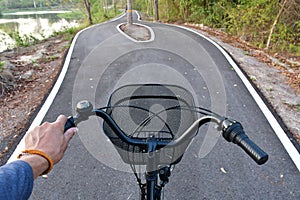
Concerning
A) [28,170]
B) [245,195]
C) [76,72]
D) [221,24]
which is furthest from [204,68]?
[221,24]

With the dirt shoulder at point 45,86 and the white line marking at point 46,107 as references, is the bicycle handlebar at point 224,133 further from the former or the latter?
the dirt shoulder at point 45,86

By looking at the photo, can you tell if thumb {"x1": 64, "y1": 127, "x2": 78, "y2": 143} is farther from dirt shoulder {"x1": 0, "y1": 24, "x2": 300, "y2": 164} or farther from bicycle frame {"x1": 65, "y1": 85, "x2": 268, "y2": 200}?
dirt shoulder {"x1": 0, "y1": 24, "x2": 300, "y2": 164}

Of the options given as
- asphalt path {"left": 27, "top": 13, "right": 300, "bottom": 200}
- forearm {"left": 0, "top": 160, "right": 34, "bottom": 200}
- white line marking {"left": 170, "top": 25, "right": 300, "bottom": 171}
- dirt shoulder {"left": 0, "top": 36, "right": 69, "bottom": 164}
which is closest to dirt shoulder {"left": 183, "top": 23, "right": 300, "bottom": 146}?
white line marking {"left": 170, "top": 25, "right": 300, "bottom": 171}

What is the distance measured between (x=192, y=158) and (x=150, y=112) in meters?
1.67

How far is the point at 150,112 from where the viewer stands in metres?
1.84

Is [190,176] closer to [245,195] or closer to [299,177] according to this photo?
[245,195]

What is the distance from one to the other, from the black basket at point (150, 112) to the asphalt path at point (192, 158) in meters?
1.22

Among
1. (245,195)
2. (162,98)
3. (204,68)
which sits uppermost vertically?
(162,98)

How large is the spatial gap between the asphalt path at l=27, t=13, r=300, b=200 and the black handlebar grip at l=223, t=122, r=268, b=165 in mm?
1730

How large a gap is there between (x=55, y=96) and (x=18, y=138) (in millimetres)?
1507

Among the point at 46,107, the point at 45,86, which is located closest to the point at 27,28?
the point at 45,86

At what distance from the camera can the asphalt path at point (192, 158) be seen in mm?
2723

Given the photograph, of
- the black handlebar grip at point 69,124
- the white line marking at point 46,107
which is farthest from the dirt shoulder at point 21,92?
the black handlebar grip at point 69,124

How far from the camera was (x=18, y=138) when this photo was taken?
3701mm
